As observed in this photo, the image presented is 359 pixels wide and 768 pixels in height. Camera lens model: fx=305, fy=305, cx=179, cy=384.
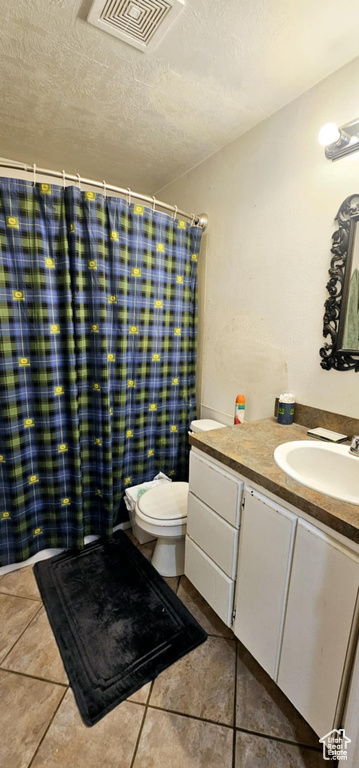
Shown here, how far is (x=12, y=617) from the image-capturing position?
133cm

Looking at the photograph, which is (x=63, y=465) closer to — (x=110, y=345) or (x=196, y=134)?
(x=110, y=345)

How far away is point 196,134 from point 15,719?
8.36 ft

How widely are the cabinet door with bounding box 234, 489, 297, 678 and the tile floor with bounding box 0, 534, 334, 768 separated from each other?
0.19m

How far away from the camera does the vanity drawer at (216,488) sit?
3.43ft

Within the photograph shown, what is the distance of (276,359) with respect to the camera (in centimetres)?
149

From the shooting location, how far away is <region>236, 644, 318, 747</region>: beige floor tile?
98 cm

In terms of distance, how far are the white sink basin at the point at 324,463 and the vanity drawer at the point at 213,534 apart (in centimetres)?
32

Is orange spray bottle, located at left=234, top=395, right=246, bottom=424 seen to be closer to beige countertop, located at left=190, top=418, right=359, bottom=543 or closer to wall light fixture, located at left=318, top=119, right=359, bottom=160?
beige countertop, located at left=190, top=418, right=359, bottom=543

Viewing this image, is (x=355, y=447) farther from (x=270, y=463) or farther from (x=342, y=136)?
(x=342, y=136)

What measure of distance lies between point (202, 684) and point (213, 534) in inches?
20.2

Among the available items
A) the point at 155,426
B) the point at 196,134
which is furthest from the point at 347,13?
the point at 155,426

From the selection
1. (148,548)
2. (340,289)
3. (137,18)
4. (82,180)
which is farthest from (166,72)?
(148,548)

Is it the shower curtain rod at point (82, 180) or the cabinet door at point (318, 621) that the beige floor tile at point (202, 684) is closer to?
the cabinet door at point (318, 621)

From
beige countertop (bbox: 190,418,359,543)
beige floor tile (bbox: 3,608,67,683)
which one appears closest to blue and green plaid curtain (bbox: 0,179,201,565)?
beige floor tile (bbox: 3,608,67,683)
